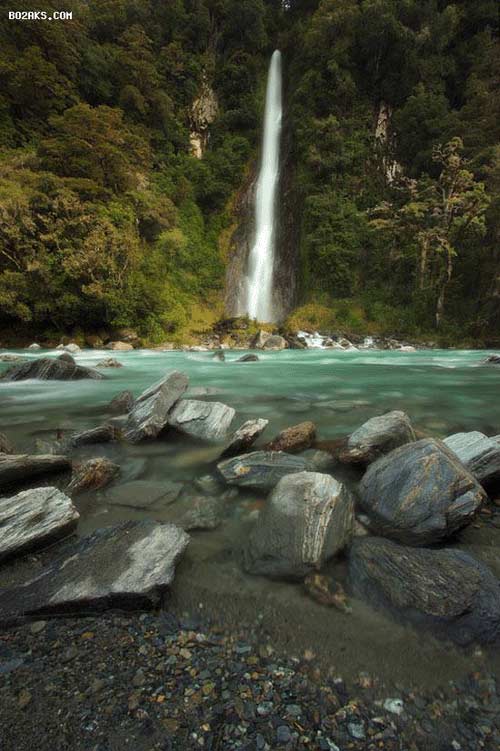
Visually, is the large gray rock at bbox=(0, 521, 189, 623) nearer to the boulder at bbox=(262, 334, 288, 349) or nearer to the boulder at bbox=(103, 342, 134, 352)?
the boulder at bbox=(103, 342, 134, 352)

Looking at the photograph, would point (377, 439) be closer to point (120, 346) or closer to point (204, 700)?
point (204, 700)

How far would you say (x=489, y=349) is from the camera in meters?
18.7

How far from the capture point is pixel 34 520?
6.89 feet

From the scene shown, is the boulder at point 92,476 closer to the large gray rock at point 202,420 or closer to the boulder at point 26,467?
the boulder at point 26,467

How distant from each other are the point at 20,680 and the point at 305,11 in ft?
188

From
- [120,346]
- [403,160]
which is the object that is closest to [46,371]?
[120,346]

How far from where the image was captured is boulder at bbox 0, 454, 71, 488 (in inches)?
107

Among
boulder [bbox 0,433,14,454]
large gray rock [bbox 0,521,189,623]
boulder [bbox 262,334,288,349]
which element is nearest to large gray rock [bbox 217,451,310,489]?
large gray rock [bbox 0,521,189,623]

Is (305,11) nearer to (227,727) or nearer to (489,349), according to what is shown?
(489,349)

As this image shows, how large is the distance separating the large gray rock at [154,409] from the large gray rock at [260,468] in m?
1.23

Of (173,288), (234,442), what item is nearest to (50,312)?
(173,288)

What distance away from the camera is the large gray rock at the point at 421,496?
214 centimetres

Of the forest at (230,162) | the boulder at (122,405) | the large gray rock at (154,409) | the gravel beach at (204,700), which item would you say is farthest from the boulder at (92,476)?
the forest at (230,162)

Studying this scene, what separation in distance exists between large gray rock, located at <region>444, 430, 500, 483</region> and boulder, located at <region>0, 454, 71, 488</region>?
11.3ft
